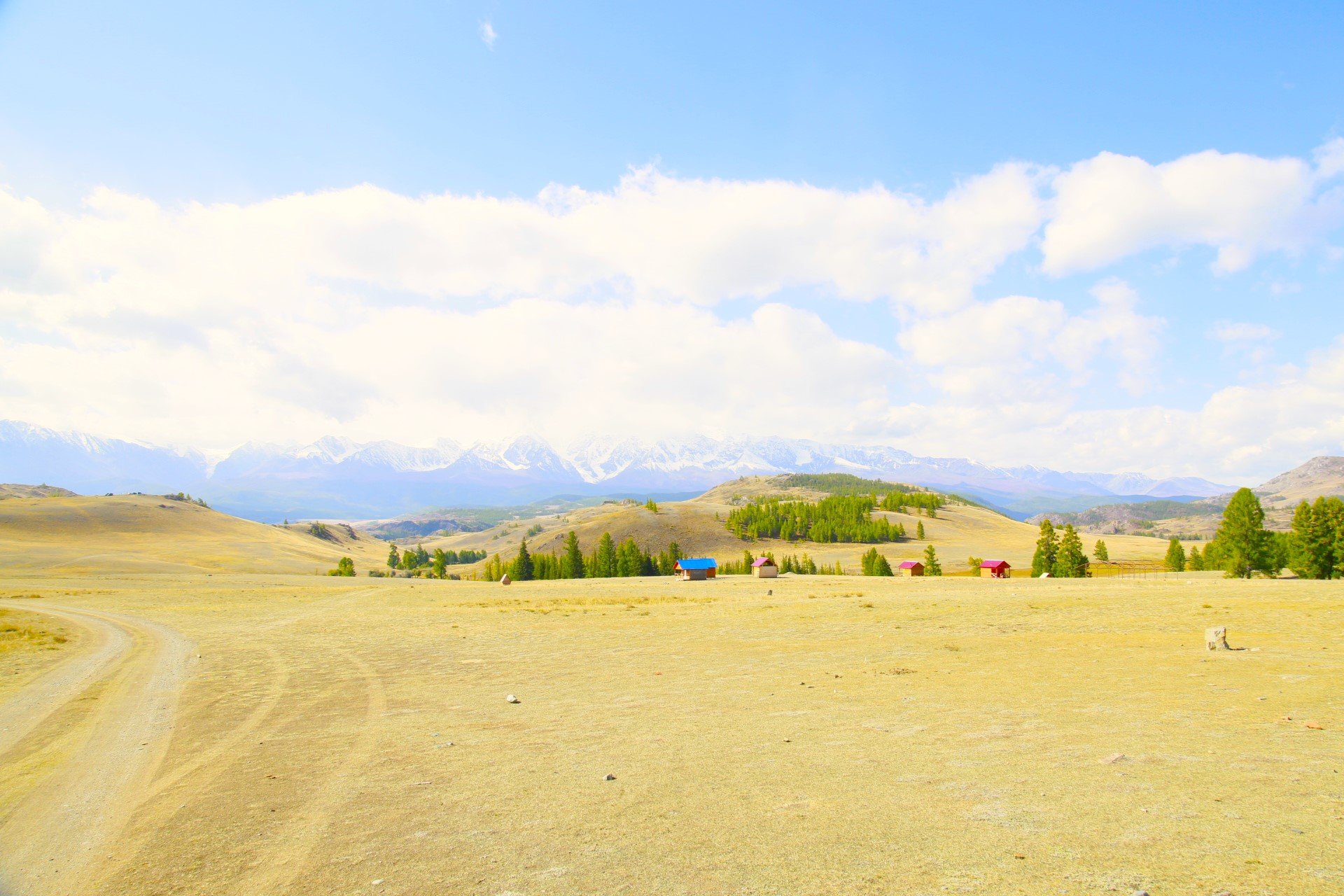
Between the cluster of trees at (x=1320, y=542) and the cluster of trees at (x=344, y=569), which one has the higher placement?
the cluster of trees at (x=1320, y=542)

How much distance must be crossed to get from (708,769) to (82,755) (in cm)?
1183

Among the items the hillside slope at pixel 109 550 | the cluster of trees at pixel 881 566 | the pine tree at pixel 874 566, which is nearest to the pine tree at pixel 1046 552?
the cluster of trees at pixel 881 566

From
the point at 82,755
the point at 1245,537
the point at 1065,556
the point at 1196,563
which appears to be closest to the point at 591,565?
the point at 1065,556

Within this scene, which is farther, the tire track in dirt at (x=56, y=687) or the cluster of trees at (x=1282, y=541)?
the cluster of trees at (x=1282, y=541)

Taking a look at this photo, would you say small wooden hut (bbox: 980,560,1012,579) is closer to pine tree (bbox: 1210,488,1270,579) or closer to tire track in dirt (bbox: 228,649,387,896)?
pine tree (bbox: 1210,488,1270,579)

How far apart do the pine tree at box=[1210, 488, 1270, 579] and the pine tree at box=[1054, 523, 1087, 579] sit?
20.4 meters

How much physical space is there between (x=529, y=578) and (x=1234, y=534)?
107378 mm

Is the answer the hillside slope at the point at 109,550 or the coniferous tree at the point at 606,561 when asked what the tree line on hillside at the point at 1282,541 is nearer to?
the coniferous tree at the point at 606,561

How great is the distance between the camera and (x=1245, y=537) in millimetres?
68188

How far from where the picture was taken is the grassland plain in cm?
692

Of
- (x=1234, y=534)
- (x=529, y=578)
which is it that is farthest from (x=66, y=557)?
(x=1234, y=534)

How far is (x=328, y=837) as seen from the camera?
809cm

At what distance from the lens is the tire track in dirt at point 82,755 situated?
25.7 ft

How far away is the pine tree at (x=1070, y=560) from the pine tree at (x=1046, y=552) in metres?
2.36
